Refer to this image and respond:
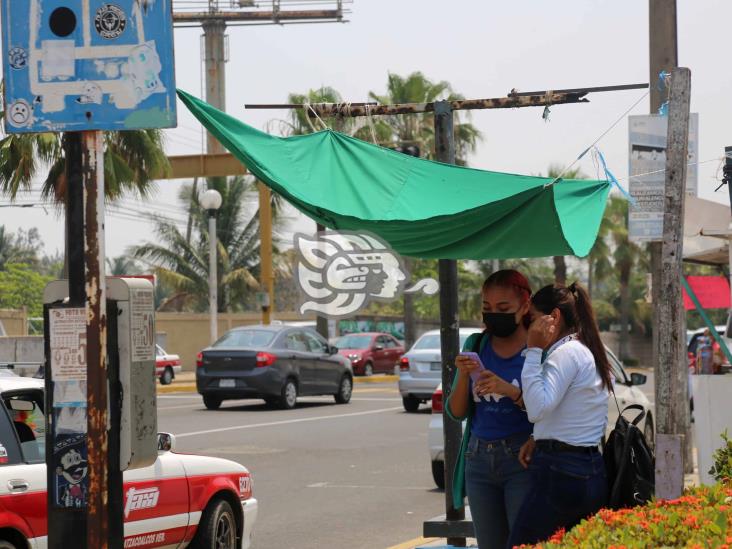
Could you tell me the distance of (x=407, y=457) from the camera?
15.8 meters

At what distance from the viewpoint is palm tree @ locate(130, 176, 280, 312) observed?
52.1m

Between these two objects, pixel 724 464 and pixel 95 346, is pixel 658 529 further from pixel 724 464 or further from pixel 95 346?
pixel 95 346

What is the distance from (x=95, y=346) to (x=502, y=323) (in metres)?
1.93

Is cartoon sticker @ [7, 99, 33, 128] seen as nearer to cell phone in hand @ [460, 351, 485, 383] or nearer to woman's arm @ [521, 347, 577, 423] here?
cell phone in hand @ [460, 351, 485, 383]

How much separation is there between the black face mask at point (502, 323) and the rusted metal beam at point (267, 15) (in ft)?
170

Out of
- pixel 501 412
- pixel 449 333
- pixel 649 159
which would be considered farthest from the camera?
pixel 649 159

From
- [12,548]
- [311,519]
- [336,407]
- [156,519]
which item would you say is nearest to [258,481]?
[311,519]

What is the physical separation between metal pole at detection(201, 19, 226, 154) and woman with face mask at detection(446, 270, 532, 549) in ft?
152

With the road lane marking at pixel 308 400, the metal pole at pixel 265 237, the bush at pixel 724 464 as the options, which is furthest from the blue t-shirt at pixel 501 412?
the metal pole at pixel 265 237

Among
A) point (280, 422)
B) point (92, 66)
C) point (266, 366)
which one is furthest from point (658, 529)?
point (266, 366)

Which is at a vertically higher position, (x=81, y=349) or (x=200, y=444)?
(x=81, y=349)

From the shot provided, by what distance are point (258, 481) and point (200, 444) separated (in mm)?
3526

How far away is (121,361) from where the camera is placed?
18.2 feet

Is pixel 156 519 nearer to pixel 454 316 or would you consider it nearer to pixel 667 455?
pixel 454 316
